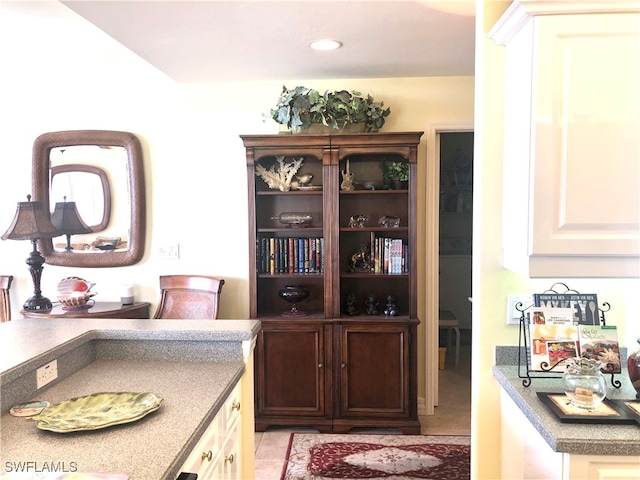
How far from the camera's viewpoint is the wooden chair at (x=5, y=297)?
3805 millimetres

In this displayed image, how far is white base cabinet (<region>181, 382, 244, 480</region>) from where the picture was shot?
1.50 meters

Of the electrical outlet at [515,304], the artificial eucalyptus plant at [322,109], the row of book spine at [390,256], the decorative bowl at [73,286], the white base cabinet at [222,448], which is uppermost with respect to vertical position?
the artificial eucalyptus plant at [322,109]

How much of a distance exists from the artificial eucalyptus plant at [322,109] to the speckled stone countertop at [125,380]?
165cm

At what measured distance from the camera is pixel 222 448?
5.84ft

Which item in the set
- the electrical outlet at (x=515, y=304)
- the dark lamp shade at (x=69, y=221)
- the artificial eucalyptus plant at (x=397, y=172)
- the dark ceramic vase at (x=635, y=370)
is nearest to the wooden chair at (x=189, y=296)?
the dark lamp shade at (x=69, y=221)

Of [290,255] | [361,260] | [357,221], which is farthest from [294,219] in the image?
[361,260]

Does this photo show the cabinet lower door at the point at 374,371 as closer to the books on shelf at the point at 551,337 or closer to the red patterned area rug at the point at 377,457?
the red patterned area rug at the point at 377,457

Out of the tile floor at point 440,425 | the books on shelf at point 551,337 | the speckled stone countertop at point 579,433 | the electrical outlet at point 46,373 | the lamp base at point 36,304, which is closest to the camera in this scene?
the speckled stone countertop at point 579,433

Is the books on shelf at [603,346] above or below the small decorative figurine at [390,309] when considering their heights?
above

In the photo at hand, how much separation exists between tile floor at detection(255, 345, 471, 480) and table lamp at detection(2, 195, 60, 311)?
1.76 meters

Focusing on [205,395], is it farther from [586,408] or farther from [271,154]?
[271,154]

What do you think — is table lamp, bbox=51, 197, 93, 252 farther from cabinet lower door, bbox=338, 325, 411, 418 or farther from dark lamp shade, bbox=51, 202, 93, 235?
cabinet lower door, bbox=338, 325, 411, 418

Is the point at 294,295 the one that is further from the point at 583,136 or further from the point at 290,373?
the point at 583,136

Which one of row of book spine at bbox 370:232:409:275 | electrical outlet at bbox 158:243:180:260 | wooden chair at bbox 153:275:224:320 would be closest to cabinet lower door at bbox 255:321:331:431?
wooden chair at bbox 153:275:224:320
